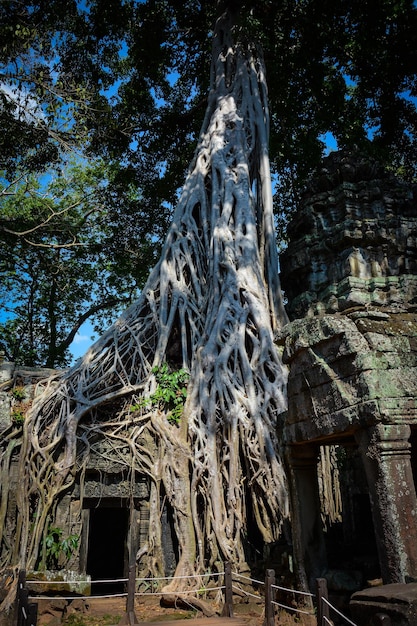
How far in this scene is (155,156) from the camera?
40.5ft

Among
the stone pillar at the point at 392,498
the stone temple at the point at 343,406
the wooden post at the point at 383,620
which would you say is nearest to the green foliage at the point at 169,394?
the stone temple at the point at 343,406

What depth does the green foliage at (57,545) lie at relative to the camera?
583cm

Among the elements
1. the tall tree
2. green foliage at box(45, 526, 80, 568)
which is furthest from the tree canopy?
green foliage at box(45, 526, 80, 568)

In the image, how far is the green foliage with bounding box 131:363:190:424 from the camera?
265 inches

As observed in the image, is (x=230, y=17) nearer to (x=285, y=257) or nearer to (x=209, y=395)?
(x=285, y=257)

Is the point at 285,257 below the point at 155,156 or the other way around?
below

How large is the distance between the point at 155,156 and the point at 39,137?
5.06 metres

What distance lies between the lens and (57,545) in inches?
232

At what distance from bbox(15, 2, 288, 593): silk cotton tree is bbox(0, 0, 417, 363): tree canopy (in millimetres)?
2070

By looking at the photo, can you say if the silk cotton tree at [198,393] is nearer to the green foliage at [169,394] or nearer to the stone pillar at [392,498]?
the green foliage at [169,394]

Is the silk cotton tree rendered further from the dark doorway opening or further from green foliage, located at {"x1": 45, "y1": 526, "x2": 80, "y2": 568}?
the dark doorway opening

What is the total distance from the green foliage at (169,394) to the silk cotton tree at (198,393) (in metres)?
0.04

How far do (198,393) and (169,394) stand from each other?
452mm

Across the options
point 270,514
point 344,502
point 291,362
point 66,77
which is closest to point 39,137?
point 66,77
